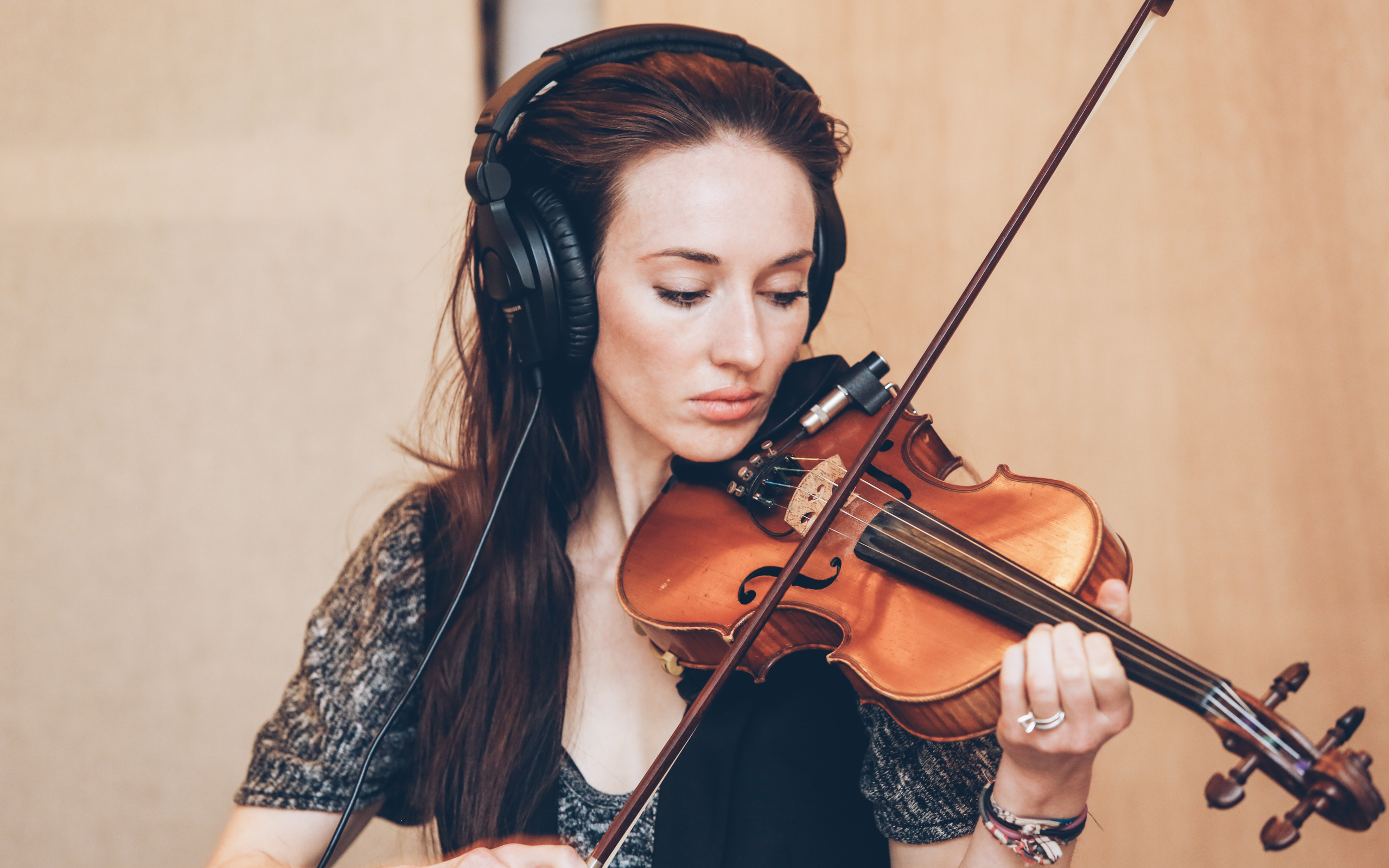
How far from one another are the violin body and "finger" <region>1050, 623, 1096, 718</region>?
48 mm

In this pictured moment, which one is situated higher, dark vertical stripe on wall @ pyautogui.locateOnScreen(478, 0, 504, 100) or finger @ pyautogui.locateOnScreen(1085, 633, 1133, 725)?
dark vertical stripe on wall @ pyautogui.locateOnScreen(478, 0, 504, 100)

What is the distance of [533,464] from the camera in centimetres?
113

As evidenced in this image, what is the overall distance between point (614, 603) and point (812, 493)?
0.34 meters

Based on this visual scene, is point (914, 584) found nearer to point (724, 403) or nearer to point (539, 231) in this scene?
point (724, 403)

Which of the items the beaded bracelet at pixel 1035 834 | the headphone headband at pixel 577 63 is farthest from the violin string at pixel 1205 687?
the headphone headband at pixel 577 63

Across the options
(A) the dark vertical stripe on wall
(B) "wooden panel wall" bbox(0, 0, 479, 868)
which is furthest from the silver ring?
(A) the dark vertical stripe on wall

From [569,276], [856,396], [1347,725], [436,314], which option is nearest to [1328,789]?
[1347,725]

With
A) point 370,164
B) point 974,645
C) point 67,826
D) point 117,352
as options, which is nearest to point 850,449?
point 974,645

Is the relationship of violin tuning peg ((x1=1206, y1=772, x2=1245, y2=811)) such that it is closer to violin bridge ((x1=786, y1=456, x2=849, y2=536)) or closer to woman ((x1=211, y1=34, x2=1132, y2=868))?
woman ((x1=211, y1=34, x2=1132, y2=868))

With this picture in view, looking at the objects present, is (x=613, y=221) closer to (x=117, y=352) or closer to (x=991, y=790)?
(x=991, y=790)

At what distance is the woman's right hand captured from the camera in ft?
2.18

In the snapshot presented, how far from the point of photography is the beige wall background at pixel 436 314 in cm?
127

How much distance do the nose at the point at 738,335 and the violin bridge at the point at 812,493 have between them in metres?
0.12

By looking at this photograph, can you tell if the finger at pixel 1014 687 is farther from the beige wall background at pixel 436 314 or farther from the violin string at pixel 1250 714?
the beige wall background at pixel 436 314
